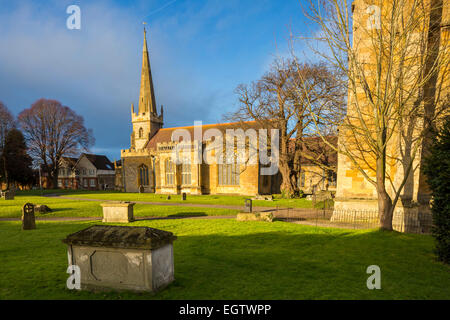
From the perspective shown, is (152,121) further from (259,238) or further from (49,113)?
(259,238)

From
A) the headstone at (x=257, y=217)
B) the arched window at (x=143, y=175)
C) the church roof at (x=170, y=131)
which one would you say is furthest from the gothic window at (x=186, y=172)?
the headstone at (x=257, y=217)

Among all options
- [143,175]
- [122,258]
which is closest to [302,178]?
[143,175]

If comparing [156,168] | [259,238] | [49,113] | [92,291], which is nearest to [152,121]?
[156,168]

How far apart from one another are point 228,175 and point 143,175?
52.1 feet

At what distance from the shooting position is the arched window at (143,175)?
131 ft

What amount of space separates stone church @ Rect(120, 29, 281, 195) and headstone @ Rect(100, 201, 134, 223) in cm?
1821

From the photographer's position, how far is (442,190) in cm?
603

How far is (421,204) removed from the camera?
1112 cm

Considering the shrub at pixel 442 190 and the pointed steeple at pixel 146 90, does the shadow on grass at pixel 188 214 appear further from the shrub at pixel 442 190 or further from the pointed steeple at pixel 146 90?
the pointed steeple at pixel 146 90

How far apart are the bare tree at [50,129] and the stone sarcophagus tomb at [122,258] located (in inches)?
1775

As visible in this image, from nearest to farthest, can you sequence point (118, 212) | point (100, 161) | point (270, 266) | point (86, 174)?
point (270, 266) < point (118, 212) < point (86, 174) < point (100, 161)

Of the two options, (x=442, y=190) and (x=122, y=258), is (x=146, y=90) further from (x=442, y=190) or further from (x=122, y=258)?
(x=442, y=190)

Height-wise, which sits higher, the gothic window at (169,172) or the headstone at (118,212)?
the gothic window at (169,172)

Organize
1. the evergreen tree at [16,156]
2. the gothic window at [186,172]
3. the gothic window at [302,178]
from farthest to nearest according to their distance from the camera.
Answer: the evergreen tree at [16,156], the gothic window at [302,178], the gothic window at [186,172]
